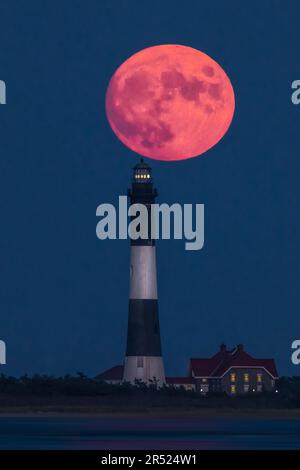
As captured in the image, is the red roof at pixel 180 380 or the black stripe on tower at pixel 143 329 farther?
the red roof at pixel 180 380

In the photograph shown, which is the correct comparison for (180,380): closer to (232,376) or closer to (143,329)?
(232,376)

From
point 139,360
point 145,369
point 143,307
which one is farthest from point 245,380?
point 143,307

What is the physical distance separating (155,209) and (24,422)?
59.8 feet

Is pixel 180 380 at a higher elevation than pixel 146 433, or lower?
higher

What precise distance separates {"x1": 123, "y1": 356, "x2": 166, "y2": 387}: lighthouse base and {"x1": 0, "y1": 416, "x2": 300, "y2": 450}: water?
254 centimetres

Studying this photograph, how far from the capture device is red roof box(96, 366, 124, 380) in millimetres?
131875

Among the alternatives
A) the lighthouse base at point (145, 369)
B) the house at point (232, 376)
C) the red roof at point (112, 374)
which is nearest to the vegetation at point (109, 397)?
the lighthouse base at point (145, 369)

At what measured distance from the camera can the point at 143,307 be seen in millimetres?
109062

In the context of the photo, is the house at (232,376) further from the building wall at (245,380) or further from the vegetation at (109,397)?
the vegetation at (109,397)

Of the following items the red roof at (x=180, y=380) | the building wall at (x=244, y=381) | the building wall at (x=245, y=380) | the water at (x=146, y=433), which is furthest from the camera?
the red roof at (x=180, y=380)

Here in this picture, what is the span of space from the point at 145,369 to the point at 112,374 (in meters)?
21.8

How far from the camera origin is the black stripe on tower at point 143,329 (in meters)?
109

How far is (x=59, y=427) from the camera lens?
108 m
